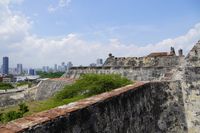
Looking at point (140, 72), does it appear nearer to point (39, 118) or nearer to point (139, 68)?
point (139, 68)

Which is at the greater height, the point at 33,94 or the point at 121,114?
the point at 121,114

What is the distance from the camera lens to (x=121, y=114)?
6.42 metres

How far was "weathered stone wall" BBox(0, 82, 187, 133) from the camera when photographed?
418 cm

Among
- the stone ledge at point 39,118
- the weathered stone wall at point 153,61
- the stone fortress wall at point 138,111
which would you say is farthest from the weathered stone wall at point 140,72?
the stone ledge at point 39,118

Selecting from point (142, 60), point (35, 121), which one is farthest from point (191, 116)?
point (142, 60)

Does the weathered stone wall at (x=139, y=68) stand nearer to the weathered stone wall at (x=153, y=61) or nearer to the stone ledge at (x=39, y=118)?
the weathered stone wall at (x=153, y=61)

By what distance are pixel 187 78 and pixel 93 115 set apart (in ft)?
17.1

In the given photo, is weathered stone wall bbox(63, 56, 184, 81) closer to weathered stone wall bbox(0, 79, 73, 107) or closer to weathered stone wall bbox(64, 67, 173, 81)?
weathered stone wall bbox(64, 67, 173, 81)

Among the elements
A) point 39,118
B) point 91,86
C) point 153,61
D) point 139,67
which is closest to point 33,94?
point 153,61

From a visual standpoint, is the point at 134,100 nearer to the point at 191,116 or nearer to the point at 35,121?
the point at 191,116

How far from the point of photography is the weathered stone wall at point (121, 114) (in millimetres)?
4176

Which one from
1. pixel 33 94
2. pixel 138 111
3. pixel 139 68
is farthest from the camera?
pixel 33 94

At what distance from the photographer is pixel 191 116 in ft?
31.5

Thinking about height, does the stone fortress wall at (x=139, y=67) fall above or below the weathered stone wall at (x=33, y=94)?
above
